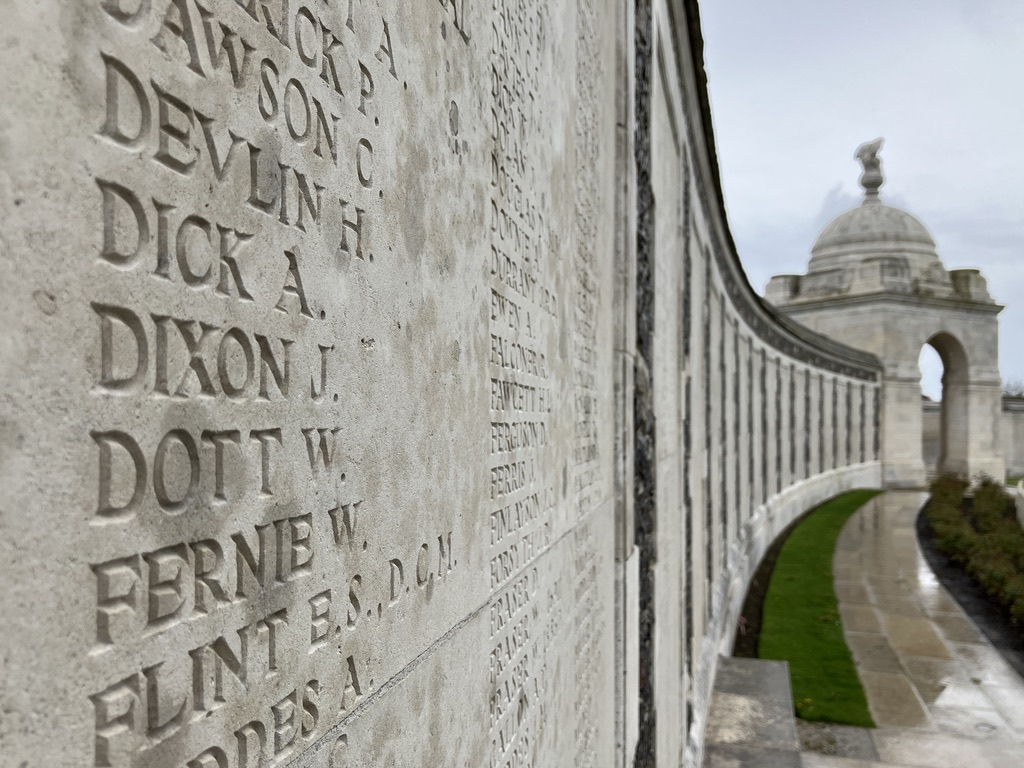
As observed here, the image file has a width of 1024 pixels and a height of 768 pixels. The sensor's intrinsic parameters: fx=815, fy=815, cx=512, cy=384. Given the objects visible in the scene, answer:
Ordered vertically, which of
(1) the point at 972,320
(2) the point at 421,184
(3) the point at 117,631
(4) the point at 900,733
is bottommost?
(4) the point at 900,733

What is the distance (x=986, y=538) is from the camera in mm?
14016

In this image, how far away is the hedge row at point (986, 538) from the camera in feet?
36.7

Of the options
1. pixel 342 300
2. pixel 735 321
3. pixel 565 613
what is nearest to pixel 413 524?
pixel 342 300

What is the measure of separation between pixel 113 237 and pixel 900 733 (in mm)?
8096

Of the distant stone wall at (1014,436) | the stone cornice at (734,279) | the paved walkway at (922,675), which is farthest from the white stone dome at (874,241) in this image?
the paved walkway at (922,675)

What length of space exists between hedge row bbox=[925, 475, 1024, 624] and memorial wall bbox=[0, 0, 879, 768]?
10.7 m

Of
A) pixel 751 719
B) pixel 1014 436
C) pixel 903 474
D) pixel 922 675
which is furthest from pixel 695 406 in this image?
pixel 1014 436

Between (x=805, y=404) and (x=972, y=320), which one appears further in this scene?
(x=972, y=320)

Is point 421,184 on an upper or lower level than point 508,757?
upper

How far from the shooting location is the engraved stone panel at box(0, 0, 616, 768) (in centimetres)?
55

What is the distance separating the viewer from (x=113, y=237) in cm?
60

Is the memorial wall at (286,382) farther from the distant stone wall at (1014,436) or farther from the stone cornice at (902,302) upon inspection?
the distant stone wall at (1014,436)

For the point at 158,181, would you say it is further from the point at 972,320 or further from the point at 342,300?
the point at 972,320

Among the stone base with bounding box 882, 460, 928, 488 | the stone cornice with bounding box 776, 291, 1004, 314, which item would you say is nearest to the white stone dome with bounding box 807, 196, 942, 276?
the stone cornice with bounding box 776, 291, 1004, 314
